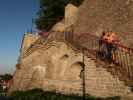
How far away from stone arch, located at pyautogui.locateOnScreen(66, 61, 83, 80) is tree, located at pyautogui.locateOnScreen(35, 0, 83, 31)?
63.3ft

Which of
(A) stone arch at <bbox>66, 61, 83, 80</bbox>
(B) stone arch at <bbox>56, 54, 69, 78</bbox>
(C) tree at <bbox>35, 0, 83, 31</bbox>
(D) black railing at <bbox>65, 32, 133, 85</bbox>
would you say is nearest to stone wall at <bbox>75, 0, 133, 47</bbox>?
(D) black railing at <bbox>65, 32, 133, 85</bbox>

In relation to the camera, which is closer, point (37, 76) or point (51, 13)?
point (37, 76)

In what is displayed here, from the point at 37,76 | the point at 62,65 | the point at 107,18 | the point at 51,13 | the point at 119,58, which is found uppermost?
the point at 51,13

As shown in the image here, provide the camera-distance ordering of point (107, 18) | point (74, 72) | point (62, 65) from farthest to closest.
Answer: point (107, 18), point (62, 65), point (74, 72)

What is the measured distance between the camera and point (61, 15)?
35.9 metres

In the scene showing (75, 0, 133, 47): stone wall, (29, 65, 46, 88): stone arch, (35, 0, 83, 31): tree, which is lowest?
(29, 65, 46, 88): stone arch

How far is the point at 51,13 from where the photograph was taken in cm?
3594

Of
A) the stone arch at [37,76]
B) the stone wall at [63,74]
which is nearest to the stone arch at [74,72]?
the stone wall at [63,74]

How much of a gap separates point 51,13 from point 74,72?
2034 centimetres

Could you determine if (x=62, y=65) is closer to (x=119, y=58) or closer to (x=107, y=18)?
(x=119, y=58)

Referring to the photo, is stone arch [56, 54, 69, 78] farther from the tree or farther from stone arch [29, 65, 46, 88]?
the tree

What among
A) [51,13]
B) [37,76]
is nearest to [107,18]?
[37,76]

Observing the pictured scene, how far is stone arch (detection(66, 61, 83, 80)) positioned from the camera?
655 inches

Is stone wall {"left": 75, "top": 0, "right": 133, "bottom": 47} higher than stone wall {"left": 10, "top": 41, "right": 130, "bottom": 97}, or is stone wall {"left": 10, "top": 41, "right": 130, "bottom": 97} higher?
stone wall {"left": 75, "top": 0, "right": 133, "bottom": 47}
